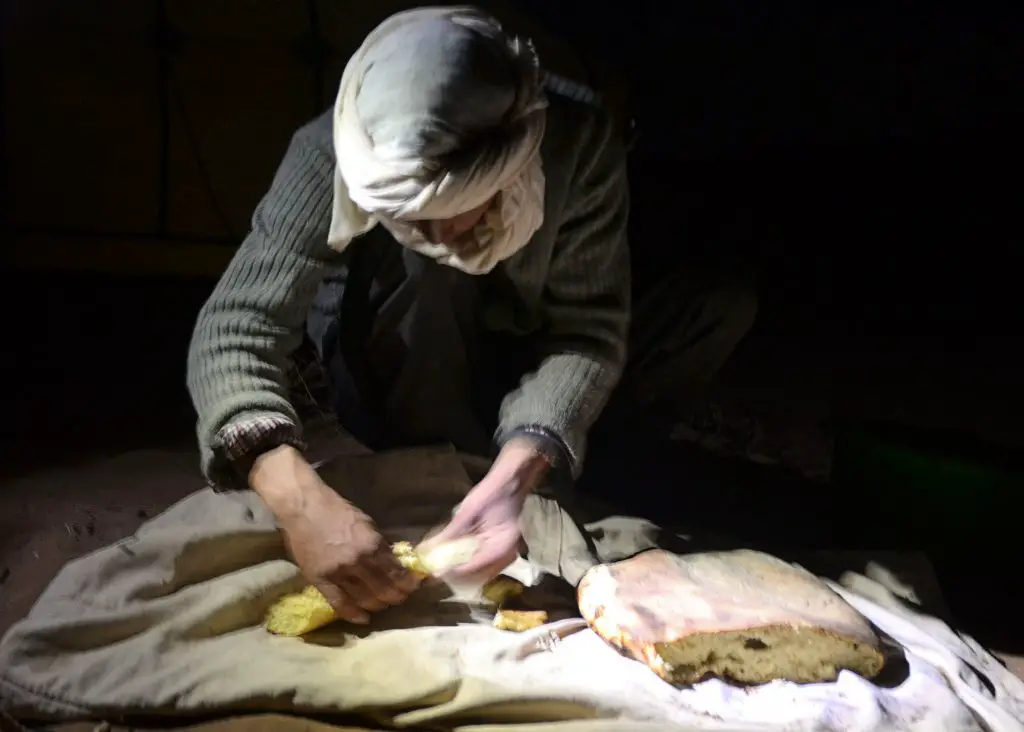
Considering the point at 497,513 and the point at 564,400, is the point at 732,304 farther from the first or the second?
the point at 497,513

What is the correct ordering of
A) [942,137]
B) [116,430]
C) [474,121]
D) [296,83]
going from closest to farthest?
[474,121] → [116,430] → [296,83] → [942,137]

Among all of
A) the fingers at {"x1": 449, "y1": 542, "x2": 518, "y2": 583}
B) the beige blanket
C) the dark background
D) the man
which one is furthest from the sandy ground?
the fingers at {"x1": 449, "y1": 542, "x2": 518, "y2": 583}

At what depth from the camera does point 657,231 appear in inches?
86.8

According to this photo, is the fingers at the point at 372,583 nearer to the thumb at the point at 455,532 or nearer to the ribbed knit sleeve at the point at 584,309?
the thumb at the point at 455,532

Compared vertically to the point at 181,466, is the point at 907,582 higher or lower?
higher

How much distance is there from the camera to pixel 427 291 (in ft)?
3.76

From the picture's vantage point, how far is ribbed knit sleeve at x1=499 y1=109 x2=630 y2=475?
113 cm

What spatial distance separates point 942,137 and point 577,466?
139 cm

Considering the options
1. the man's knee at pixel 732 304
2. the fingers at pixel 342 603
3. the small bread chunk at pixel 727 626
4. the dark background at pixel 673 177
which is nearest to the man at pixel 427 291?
the fingers at pixel 342 603

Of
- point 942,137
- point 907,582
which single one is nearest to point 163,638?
point 907,582

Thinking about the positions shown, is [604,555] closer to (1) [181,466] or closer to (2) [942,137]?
(1) [181,466]

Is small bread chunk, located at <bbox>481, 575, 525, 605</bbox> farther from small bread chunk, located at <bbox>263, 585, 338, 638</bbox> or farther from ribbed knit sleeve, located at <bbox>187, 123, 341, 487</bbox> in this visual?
ribbed knit sleeve, located at <bbox>187, 123, 341, 487</bbox>

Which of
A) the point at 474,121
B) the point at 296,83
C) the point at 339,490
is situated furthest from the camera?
the point at 296,83

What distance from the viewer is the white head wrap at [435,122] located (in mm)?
857
